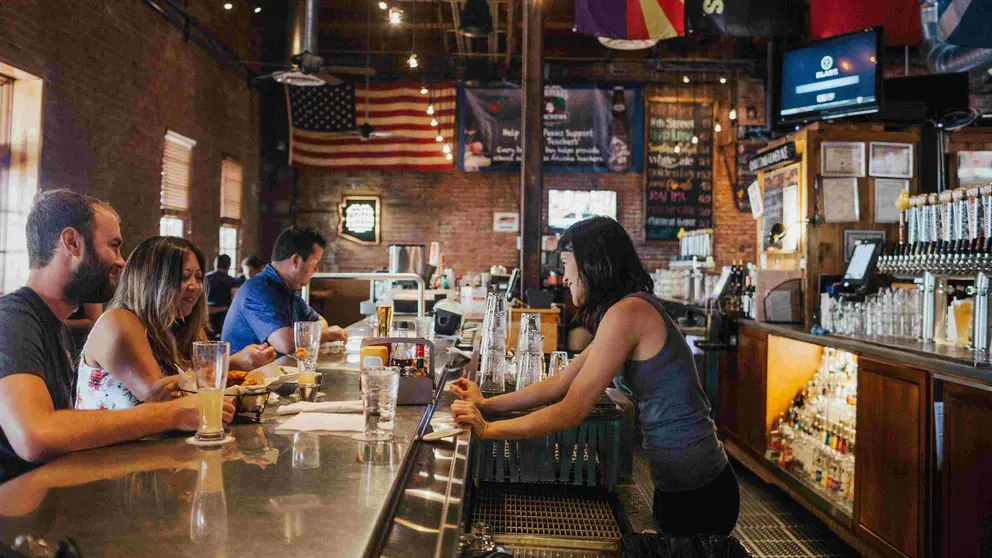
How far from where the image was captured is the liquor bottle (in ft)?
37.1

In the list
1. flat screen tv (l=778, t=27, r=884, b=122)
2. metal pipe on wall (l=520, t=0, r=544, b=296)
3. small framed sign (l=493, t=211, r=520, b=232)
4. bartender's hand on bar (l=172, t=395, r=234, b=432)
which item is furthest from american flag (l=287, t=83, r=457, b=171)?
bartender's hand on bar (l=172, t=395, r=234, b=432)

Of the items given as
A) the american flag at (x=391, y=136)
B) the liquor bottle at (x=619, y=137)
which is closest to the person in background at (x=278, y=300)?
the american flag at (x=391, y=136)

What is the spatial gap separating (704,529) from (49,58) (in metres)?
6.14

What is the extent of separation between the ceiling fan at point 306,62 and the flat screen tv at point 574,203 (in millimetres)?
4116

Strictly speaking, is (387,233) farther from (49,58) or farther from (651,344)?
(651,344)

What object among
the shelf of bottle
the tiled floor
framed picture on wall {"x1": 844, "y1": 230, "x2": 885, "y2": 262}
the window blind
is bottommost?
the tiled floor

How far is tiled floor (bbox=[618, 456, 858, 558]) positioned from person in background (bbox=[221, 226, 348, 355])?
183 centimetres

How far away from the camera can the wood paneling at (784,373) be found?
186 inches

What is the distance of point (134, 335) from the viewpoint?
200 cm

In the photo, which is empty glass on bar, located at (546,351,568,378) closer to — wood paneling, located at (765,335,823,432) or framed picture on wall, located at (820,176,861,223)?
wood paneling, located at (765,335,823,432)

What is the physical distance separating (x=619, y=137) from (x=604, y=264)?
945 cm

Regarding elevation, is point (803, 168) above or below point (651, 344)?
above

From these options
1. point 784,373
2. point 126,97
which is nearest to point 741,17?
point 784,373

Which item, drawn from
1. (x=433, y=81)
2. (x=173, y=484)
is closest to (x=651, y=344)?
(x=173, y=484)
